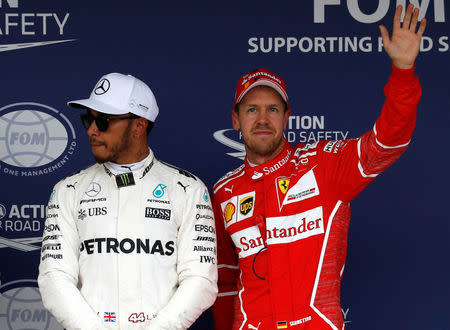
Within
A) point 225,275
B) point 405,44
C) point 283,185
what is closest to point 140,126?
point 283,185

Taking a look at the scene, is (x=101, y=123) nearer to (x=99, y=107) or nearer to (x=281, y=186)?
(x=99, y=107)

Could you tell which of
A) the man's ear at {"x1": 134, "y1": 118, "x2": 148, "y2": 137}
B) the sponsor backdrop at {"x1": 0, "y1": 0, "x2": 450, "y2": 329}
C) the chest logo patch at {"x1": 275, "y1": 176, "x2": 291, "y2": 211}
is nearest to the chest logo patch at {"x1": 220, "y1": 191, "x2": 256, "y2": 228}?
the chest logo patch at {"x1": 275, "y1": 176, "x2": 291, "y2": 211}

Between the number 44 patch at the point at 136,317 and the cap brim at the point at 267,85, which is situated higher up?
the cap brim at the point at 267,85

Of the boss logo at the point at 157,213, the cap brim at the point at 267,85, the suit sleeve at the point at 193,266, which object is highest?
the cap brim at the point at 267,85

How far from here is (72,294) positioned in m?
2.24

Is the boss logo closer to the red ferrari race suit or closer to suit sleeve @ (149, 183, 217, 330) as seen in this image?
suit sleeve @ (149, 183, 217, 330)

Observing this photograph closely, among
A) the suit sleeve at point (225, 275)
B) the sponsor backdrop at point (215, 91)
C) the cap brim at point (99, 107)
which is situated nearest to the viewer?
the cap brim at point (99, 107)

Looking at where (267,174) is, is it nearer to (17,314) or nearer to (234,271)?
(234,271)

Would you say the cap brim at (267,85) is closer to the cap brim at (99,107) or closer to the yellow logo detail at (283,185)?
the yellow logo detail at (283,185)

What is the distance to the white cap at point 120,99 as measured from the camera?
7.80ft

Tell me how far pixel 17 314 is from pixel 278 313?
1.36 metres

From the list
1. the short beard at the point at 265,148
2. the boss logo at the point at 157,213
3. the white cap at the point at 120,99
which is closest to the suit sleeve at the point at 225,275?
the short beard at the point at 265,148

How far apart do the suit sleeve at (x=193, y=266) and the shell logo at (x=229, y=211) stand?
0.66ft

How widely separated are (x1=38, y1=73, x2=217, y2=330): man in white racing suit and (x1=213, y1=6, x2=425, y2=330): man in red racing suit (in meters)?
0.21
